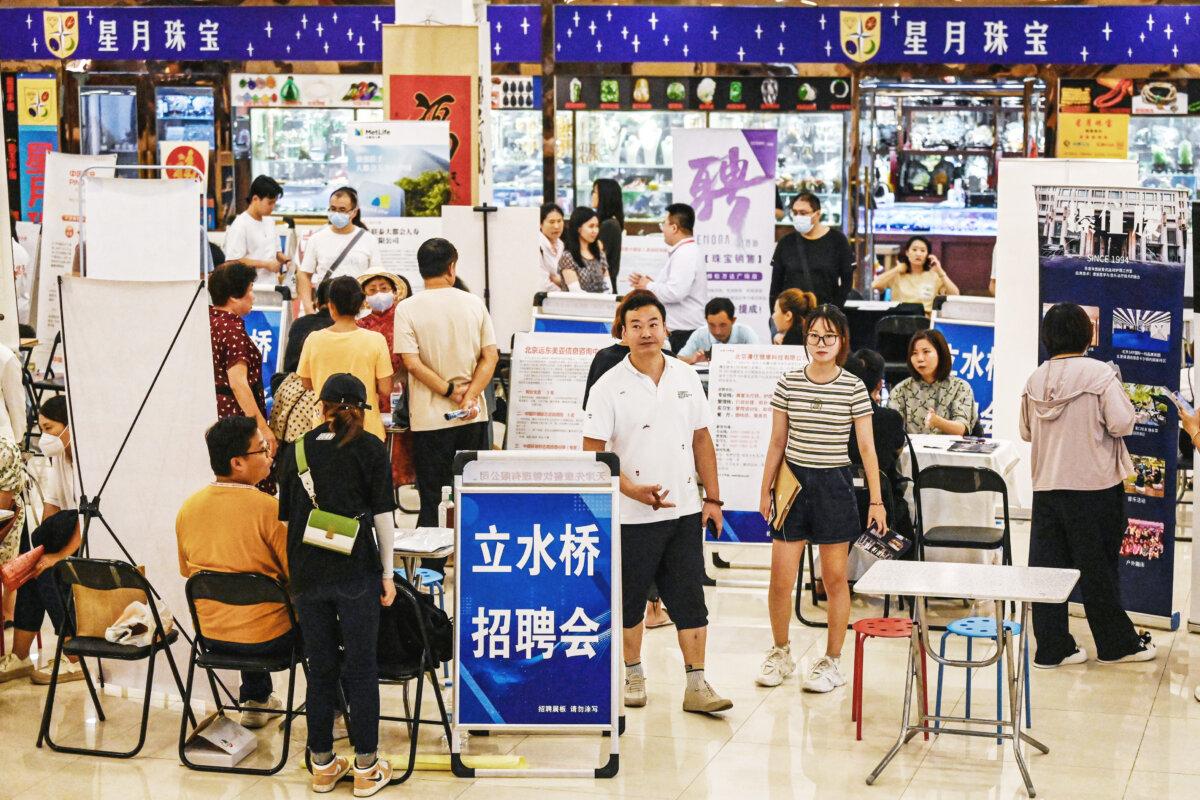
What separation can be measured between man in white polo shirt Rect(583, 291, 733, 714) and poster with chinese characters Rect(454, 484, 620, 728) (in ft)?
0.92

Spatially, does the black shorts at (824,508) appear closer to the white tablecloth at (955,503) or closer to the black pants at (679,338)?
the white tablecloth at (955,503)

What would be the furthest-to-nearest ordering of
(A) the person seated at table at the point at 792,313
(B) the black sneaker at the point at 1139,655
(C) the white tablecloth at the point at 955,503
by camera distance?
(A) the person seated at table at the point at 792,313 < (C) the white tablecloth at the point at 955,503 < (B) the black sneaker at the point at 1139,655

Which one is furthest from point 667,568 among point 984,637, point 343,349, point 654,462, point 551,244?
point 551,244

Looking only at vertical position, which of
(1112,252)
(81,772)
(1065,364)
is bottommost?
(81,772)

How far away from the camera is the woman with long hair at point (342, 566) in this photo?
514cm

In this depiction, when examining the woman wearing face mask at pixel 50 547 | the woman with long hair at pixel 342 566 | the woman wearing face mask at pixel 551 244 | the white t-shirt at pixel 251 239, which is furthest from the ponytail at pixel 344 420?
the white t-shirt at pixel 251 239

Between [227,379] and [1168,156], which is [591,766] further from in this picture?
[1168,156]

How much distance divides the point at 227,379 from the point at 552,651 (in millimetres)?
2194

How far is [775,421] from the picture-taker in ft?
20.6

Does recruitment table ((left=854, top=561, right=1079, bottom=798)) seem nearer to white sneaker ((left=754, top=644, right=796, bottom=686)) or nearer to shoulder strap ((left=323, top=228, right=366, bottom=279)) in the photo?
white sneaker ((left=754, top=644, right=796, bottom=686))

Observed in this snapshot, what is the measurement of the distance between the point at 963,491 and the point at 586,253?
4251mm

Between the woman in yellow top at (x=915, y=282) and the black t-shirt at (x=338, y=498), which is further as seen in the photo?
the woman in yellow top at (x=915, y=282)

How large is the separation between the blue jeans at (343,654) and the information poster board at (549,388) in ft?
9.64

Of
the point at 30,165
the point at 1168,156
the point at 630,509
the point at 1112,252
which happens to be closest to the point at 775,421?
the point at 630,509
